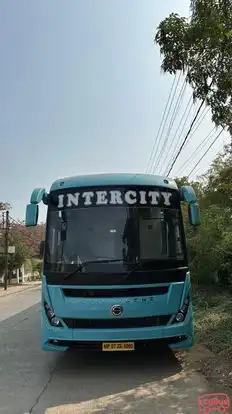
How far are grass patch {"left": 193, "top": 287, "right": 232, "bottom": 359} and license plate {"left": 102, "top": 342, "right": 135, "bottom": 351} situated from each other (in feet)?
6.14

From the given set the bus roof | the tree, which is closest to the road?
the bus roof

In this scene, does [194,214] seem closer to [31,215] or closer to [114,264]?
[114,264]

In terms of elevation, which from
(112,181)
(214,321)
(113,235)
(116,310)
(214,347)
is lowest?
(214,347)

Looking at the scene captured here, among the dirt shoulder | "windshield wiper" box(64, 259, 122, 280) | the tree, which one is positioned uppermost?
Answer: the tree

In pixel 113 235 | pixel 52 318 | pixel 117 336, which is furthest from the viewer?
pixel 113 235

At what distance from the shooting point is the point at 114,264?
24.1ft

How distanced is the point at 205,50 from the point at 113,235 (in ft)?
10.4

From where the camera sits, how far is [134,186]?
7.85 meters

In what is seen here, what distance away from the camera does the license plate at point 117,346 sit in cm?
710

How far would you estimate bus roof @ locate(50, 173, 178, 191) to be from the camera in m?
7.91

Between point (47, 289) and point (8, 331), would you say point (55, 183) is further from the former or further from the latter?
point (8, 331)

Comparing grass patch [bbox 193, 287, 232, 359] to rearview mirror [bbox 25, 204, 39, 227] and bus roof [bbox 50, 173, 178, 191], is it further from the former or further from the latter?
rearview mirror [bbox 25, 204, 39, 227]

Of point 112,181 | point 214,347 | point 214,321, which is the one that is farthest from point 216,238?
point 112,181

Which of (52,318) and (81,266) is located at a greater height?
(81,266)
